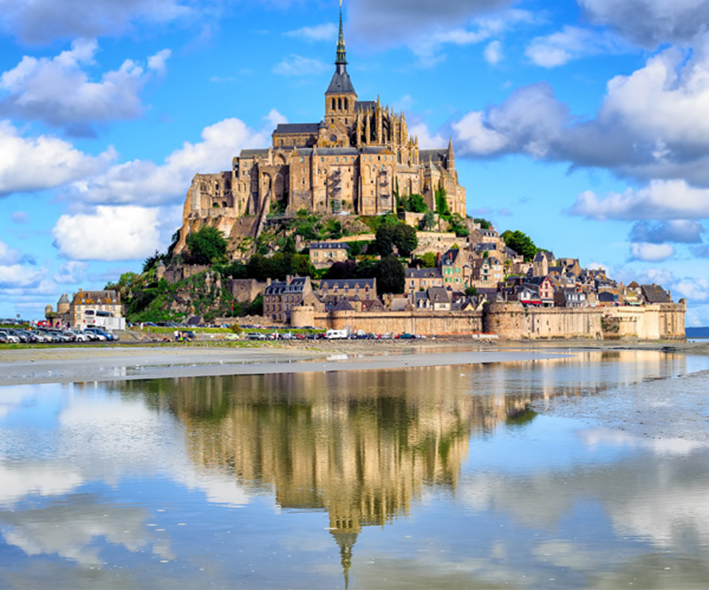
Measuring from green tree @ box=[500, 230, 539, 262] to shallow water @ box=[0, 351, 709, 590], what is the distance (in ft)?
285

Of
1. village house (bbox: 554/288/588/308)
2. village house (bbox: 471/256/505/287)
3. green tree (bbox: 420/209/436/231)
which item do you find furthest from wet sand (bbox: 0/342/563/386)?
green tree (bbox: 420/209/436/231)

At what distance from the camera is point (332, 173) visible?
102625mm

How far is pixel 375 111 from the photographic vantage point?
108 m

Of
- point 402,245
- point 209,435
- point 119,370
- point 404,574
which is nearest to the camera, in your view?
point 404,574

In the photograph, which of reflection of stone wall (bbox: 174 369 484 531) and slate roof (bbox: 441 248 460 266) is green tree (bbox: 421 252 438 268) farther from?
reflection of stone wall (bbox: 174 369 484 531)

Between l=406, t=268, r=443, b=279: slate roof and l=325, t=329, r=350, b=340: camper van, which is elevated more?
l=406, t=268, r=443, b=279: slate roof

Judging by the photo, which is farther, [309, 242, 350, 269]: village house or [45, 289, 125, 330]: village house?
[309, 242, 350, 269]: village house

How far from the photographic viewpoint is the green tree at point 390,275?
286 feet

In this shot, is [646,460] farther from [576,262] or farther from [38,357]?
[576,262]

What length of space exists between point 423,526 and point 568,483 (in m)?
3.53

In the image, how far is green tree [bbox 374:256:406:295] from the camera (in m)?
87.2

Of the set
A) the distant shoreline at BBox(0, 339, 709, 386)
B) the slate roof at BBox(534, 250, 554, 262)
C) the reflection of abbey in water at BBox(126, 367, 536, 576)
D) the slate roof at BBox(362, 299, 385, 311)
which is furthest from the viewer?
the slate roof at BBox(534, 250, 554, 262)

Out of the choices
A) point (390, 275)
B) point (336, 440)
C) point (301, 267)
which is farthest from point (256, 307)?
point (336, 440)

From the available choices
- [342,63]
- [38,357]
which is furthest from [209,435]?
[342,63]
